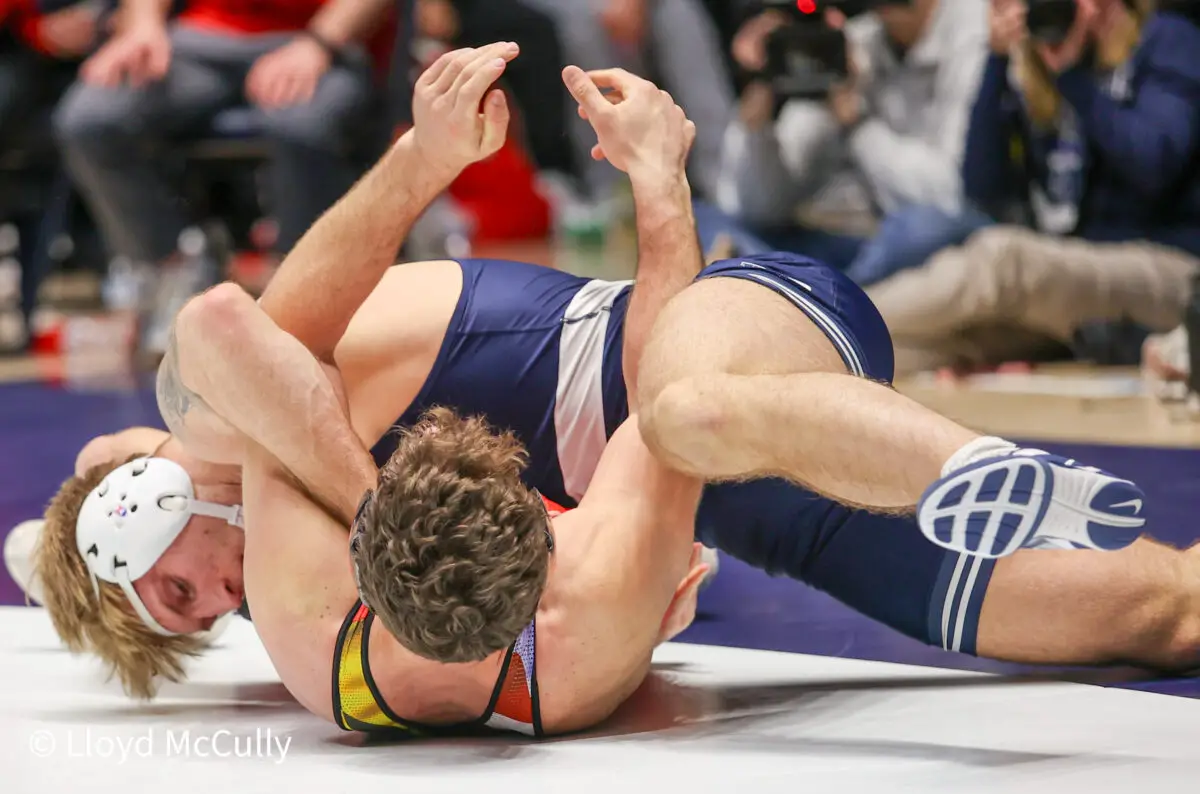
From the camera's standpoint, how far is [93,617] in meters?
2.12

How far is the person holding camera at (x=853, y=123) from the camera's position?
4.64 metres

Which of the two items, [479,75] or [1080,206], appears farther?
[1080,206]

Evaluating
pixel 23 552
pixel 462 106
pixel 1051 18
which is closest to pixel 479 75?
pixel 462 106

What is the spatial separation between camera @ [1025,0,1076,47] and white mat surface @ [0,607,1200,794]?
2623mm

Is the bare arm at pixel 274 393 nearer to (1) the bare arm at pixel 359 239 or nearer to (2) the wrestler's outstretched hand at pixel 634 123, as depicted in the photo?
(1) the bare arm at pixel 359 239

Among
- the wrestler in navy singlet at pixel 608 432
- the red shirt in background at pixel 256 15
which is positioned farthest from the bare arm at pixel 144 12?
the wrestler in navy singlet at pixel 608 432

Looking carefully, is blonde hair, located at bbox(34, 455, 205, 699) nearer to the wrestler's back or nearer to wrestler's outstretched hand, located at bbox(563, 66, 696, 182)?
Answer: the wrestler's back

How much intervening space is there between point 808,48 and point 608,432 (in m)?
2.82

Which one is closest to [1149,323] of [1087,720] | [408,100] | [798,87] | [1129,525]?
[798,87]

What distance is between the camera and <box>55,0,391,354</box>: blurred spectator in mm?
4547

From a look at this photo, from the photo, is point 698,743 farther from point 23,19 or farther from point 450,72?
point 23,19

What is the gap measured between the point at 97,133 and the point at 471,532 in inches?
143

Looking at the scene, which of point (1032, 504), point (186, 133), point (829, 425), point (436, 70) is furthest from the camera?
point (186, 133)

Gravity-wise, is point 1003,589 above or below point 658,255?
below
